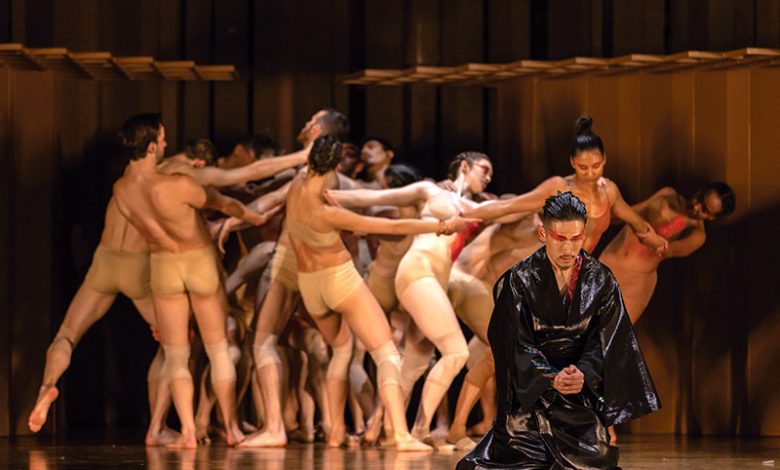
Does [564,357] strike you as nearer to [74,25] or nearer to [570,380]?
[570,380]

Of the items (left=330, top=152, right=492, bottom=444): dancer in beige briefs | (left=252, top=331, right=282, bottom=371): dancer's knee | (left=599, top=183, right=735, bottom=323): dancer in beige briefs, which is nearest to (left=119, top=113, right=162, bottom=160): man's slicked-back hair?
(left=330, top=152, right=492, bottom=444): dancer in beige briefs

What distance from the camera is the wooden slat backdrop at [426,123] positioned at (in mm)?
9953

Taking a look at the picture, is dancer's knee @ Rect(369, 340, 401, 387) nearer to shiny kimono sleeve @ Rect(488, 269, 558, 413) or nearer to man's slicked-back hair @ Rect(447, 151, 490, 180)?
man's slicked-back hair @ Rect(447, 151, 490, 180)

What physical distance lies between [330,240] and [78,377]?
2.92 metres

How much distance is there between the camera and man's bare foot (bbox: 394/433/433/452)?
8.38 metres

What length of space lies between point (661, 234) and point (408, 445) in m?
2.23

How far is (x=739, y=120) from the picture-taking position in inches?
393

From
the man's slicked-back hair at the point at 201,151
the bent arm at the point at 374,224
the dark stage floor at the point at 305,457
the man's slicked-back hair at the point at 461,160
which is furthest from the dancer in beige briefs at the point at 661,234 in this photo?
the man's slicked-back hair at the point at 201,151

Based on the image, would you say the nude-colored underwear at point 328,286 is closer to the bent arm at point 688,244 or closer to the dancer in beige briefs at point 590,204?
the dancer in beige briefs at point 590,204

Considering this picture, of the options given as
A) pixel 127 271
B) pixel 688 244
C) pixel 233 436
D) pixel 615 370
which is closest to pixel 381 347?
pixel 233 436

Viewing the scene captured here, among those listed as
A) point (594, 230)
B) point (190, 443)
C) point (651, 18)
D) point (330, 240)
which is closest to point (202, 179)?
point (330, 240)

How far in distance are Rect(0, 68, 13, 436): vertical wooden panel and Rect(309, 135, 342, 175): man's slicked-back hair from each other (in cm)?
249

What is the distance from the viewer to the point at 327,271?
8.55m

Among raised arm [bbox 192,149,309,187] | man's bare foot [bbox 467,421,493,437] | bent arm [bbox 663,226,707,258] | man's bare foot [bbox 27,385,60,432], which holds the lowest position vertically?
man's bare foot [bbox 467,421,493,437]
